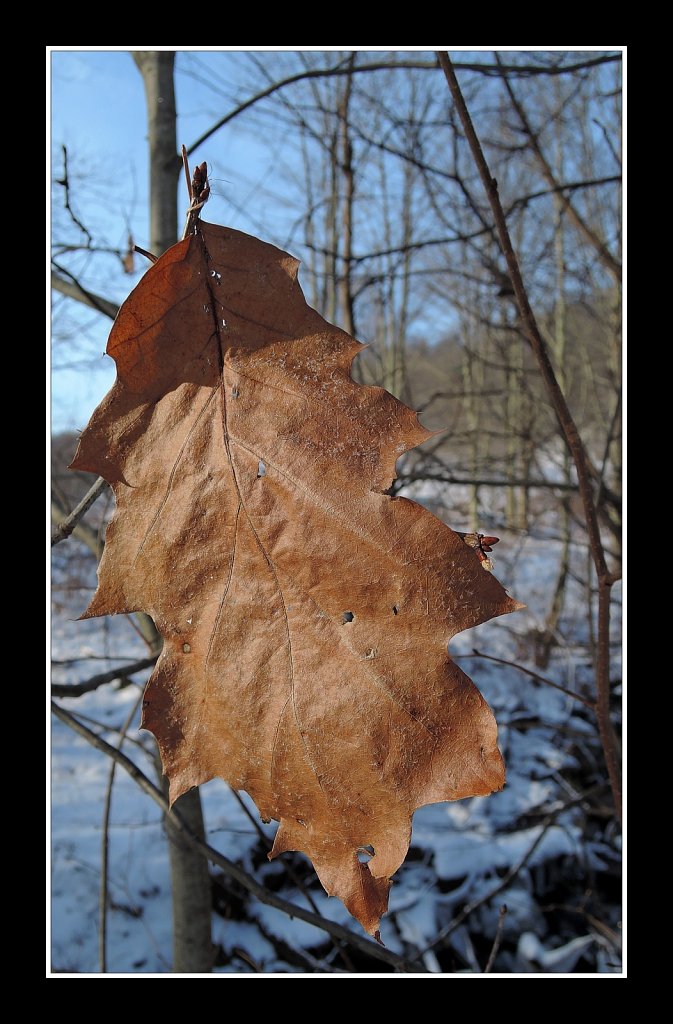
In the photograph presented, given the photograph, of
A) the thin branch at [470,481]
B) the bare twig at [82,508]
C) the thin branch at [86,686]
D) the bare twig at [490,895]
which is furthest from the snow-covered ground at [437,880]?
the bare twig at [82,508]

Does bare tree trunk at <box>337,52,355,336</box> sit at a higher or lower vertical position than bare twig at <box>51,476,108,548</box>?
higher

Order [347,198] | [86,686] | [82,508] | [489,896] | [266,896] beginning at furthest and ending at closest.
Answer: [347,198] < [489,896] < [86,686] < [266,896] < [82,508]

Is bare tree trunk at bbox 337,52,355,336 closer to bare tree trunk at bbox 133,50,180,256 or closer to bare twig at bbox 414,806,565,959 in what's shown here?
bare tree trunk at bbox 133,50,180,256

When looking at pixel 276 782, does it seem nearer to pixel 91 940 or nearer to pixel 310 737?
pixel 310 737

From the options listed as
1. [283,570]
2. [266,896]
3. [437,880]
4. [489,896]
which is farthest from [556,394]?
[437,880]

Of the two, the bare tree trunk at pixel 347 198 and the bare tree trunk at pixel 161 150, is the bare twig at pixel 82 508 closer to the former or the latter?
the bare tree trunk at pixel 161 150

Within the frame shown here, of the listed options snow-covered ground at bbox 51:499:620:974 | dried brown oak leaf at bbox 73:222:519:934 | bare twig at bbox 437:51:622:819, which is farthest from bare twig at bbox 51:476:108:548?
snow-covered ground at bbox 51:499:620:974

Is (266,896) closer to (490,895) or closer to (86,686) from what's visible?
(86,686)

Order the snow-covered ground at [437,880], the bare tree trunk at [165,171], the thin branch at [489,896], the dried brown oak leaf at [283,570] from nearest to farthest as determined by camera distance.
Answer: the dried brown oak leaf at [283,570] → the bare tree trunk at [165,171] → the thin branch at [489,896] → the snow-covered ground at [437,880]

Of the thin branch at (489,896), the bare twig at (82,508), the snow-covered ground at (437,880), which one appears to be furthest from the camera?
the snow-covered ground at (437,880)
